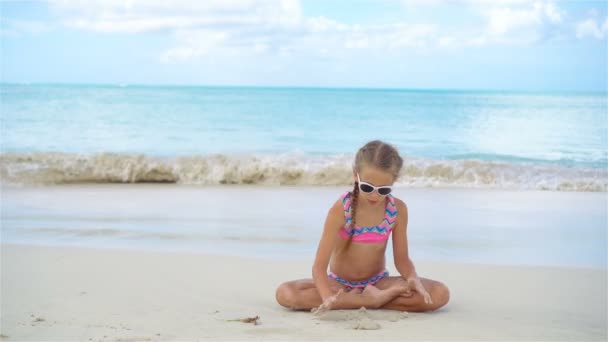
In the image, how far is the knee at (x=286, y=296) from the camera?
157 inches

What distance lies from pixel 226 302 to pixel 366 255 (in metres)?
0.94

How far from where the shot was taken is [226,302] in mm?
4207

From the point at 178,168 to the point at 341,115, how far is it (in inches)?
777

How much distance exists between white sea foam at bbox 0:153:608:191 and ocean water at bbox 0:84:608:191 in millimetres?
23

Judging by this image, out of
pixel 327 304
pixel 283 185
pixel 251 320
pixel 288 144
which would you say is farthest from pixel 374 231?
pixel 288 144

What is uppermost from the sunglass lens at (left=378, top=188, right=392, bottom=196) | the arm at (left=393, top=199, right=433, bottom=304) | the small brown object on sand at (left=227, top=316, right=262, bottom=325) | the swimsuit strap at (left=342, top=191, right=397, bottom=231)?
the sunglass lens at (left=378, top=188, right=392, bottom=196)

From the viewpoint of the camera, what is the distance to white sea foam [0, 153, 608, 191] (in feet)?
39.8

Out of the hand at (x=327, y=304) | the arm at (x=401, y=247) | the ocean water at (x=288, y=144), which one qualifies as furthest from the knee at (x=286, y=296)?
the ocean water at (x=288, y=144)

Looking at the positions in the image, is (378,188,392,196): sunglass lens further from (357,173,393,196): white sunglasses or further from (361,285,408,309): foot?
(361,285,408,309): foot

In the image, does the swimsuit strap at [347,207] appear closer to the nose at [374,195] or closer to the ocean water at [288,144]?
the nose at [374,195]

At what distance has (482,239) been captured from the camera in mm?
6531

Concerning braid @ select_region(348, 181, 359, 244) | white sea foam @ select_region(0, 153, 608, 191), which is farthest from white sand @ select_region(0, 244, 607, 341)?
white sea foam @ select_region(0, 153, 608, 191)

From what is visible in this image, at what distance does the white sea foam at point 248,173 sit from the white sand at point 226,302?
6.74m

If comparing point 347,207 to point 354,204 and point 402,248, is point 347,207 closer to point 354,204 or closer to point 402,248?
point 354,204
